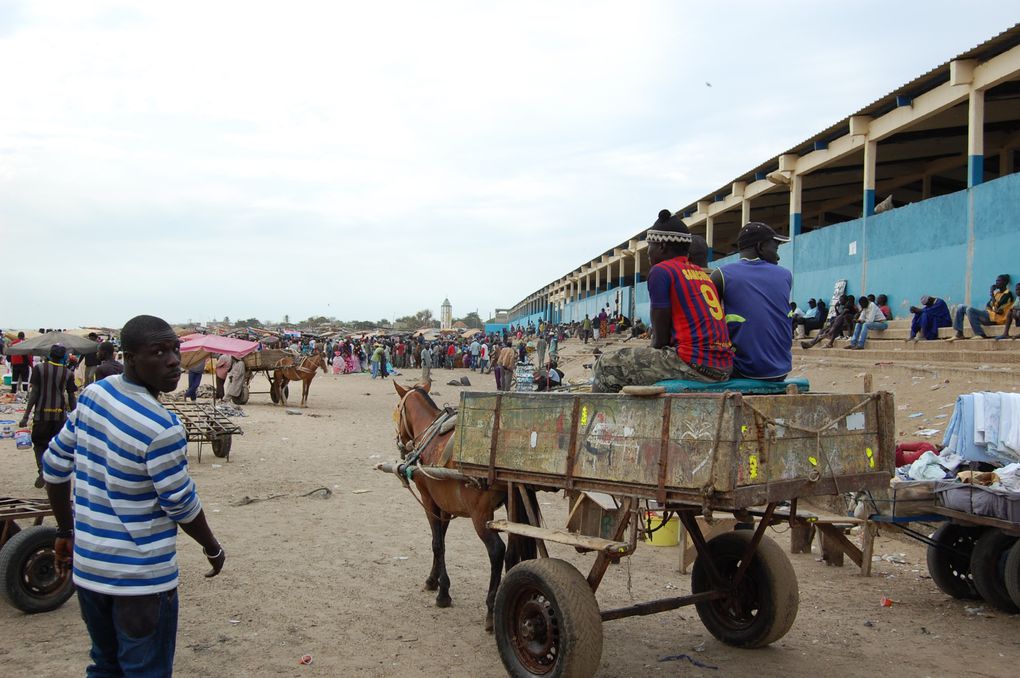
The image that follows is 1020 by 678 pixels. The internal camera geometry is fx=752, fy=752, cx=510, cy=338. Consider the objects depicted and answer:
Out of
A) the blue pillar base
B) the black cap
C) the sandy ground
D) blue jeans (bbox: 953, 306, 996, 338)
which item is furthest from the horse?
the blue pillar base

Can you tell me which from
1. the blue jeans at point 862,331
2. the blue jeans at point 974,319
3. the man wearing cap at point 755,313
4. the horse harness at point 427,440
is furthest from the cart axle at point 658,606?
the blue jeans at point 862,331

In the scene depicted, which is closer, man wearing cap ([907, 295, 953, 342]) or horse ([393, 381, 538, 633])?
horse ([393, 381, 538, 633])

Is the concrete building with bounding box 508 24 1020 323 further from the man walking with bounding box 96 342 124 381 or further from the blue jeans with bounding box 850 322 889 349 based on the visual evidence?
the man walking with bounding box 96 342 124 381

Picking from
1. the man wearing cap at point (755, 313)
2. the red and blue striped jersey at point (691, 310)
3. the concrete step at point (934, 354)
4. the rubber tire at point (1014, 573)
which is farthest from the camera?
the concrete step at point (934, 354)

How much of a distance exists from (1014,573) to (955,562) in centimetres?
75

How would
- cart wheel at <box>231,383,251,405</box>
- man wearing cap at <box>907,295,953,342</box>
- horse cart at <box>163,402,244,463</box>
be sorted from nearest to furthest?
1. horse cart at <box>163,402,244,463</box>
2. man wearing cap at <box>907,295,953,342</box>
3. cart wheel at <box>231,383,251,405</box>

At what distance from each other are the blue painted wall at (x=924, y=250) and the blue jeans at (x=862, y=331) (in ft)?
4.01

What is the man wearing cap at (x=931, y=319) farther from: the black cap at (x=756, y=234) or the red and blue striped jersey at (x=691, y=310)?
the red and blue striped jersey at (x=691, y=310)

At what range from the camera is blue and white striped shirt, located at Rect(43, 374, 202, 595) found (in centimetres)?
286

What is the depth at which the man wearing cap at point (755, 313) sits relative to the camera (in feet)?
14.9

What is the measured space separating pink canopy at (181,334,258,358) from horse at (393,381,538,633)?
13.7 m

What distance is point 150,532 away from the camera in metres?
2.93

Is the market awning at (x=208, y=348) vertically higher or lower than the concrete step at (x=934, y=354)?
lower

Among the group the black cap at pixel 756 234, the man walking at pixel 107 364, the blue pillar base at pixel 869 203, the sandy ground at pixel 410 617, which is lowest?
the sandy ground at pixel 410 617
